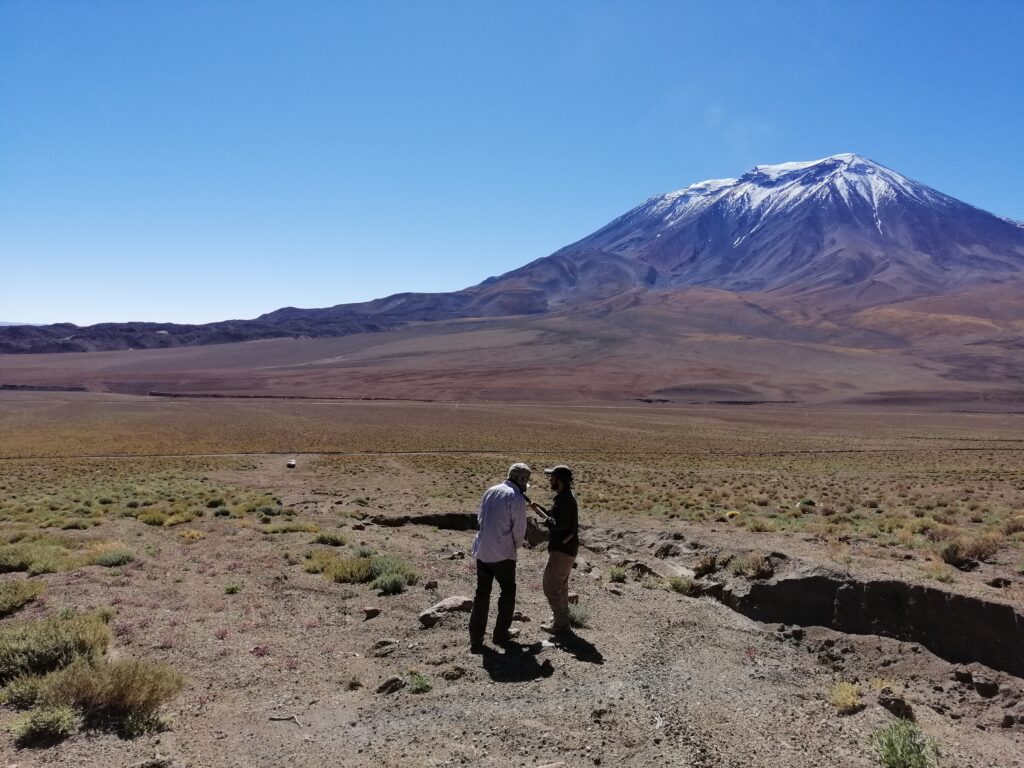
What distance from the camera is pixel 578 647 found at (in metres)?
6.55

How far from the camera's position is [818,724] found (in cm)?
522

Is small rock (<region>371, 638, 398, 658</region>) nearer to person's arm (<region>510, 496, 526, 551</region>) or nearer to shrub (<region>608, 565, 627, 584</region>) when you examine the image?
person's arm (<region>510, 496, 526, 551</region>)

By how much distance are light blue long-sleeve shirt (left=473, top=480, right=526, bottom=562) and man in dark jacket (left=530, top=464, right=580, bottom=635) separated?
30 centimetres

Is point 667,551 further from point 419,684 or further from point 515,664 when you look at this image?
point 419,684

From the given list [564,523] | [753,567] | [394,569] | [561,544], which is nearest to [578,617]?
[561,544]

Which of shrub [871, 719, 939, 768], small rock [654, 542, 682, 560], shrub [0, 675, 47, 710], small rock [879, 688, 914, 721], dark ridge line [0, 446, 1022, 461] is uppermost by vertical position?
shrub [0, 675, 47, 710]

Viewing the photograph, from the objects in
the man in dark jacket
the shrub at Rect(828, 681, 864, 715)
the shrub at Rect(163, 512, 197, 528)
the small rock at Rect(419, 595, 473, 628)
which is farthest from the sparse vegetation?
the shrub at Rect(828, 681, 864, 715)

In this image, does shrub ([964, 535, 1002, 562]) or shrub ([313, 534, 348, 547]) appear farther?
shrub ([313, 534, 348, 547])

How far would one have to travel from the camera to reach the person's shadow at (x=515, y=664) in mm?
5820

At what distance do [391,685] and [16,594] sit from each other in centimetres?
449

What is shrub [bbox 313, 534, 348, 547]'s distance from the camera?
1151 cm

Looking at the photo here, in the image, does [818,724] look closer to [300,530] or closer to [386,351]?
[300,530]

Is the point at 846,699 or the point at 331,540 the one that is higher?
the point at 846,699

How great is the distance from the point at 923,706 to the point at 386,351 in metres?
138
